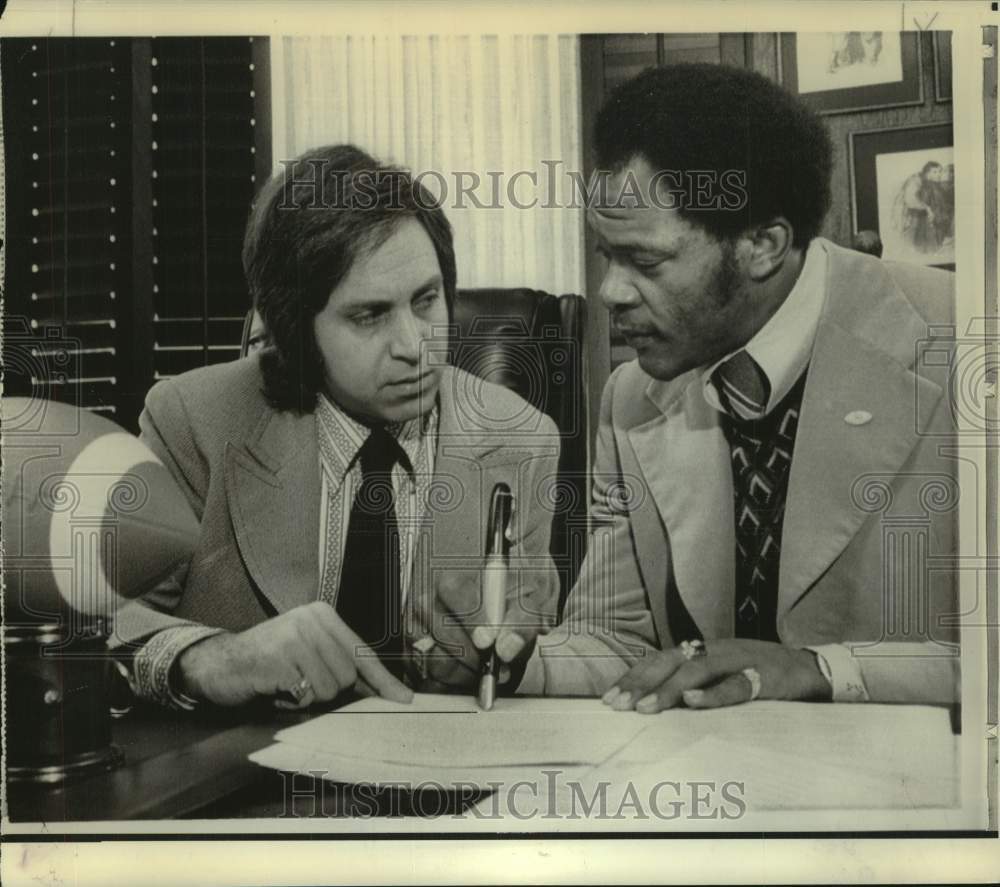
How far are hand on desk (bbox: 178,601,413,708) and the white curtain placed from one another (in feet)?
3.26

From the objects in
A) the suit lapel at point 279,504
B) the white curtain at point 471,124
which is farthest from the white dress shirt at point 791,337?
the suit lapel at point 279,504

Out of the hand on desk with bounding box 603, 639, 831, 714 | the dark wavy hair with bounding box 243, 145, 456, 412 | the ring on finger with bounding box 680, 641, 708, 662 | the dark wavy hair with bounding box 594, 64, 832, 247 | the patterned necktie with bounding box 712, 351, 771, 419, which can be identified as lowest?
the hand on desk with bounding box 603, 639, 831, 714

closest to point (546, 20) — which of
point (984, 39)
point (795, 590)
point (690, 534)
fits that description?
→ point (984, 39)

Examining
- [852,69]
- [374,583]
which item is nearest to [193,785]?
[374,583]

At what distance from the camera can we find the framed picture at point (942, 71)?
10.1 feet

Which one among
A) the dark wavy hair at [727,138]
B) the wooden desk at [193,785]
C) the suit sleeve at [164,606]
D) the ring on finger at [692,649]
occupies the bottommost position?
the wooden desk at [193,785]

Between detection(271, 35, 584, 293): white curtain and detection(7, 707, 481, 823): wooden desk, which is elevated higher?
detection(271, 35, 584, 293): white curtain

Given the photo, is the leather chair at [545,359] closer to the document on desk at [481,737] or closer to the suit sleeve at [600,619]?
the suit sleeve at [600,619]

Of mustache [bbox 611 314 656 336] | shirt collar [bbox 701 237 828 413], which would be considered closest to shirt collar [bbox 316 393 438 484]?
mustache [bbox 611 314 656 336]

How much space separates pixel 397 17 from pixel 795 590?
184 cm

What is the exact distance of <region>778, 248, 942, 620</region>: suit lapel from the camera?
9.94ft

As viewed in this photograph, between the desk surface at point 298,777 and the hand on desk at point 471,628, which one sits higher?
the hand on desk at point 471,628

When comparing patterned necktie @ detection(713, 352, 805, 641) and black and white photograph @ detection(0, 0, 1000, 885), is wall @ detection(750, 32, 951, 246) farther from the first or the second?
patterned necktie @ detection(713, 352, 805, 641)

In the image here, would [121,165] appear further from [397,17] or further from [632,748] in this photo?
[632,748]
